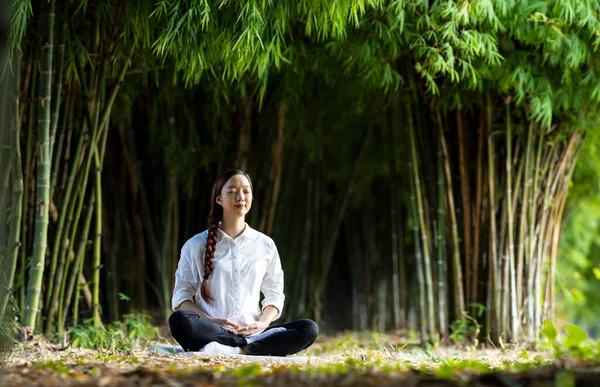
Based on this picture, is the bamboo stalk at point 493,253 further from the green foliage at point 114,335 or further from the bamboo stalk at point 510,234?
the green foliage at point 114,335

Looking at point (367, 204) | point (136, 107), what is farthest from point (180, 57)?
point (367, 204)

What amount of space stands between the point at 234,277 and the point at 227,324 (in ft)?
0.71

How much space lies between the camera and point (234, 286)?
3293mm

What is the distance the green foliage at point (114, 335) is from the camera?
11.8 ft

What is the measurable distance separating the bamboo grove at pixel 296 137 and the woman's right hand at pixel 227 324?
3.75 ft

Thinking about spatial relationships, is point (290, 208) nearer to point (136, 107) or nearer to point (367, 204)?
point (367, 204)

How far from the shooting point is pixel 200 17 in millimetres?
3467

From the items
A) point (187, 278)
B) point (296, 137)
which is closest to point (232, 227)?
point (187, 278)

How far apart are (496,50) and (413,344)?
2068mm

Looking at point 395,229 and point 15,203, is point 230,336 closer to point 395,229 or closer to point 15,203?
point 15,203

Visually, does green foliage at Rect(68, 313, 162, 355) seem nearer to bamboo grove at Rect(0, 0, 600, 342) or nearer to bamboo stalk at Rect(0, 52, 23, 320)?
bamboo grove at Rect(0, 0, 600, 342)

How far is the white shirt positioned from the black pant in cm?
9

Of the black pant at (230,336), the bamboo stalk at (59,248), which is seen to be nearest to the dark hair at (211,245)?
the black pant at (230,336)

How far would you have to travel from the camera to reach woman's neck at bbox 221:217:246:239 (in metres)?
3.37
